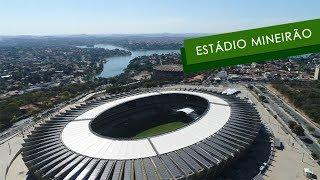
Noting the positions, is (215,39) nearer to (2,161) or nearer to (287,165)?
(287,165)

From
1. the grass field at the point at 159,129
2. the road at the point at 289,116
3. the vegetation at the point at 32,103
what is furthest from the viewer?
the vegetation at the point at 32,103

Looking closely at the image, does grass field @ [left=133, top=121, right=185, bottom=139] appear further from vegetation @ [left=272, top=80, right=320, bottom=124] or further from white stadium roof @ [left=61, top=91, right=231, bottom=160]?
vegetation @ [left=272, top=80, right=320, bottom=124]

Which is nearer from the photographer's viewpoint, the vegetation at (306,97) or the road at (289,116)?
the road at (289,116)

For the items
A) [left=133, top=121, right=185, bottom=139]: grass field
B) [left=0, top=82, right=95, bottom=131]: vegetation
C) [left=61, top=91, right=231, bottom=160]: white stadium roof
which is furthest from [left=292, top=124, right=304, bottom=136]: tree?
[left=0, top=82, right=95, bottom=131]: vegetation

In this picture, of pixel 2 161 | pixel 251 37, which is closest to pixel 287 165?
pixel 251 37

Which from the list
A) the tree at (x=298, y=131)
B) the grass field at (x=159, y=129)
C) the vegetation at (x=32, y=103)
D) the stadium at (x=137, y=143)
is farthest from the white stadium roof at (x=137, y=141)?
the vegetation at (x=32, y=103)

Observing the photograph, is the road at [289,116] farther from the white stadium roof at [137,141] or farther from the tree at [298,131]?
the white stadium roof at [137,141]

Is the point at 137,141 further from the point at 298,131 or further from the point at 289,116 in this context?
the point at 289,116

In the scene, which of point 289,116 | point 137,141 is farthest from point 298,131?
point 137,141
